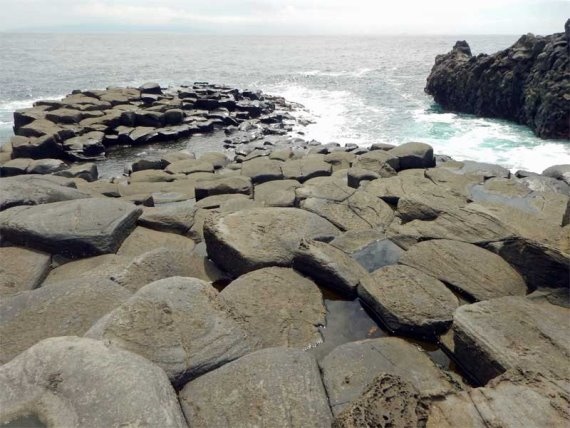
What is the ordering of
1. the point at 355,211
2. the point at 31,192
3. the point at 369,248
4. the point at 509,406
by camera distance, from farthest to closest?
the point at 355,211 → the point at 31,192 → the point at 369,248 → the point at 509,406

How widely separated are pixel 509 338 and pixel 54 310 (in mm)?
3751

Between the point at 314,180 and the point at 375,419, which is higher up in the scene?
the point at 375,419

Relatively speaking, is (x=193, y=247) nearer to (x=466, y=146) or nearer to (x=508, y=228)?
(x=508, y=228)

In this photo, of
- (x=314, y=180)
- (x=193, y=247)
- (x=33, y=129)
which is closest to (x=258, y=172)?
(x=314, y=180)

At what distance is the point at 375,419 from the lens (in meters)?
2.26

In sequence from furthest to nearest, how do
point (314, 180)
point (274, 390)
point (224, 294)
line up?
point (314, 180) < point (224, 294) < point (274, 390)

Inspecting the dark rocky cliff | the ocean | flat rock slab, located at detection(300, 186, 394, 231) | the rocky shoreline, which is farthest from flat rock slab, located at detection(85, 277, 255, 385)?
the dark rocky cliff

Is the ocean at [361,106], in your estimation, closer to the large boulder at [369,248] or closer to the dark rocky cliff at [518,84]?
the dark rocky cliff at [518,84]

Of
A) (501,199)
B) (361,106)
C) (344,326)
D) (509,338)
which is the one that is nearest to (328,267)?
(344,326)

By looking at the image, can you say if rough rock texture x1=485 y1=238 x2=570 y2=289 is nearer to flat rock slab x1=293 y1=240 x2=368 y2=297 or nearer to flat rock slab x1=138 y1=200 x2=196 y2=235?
flat rock slab x1=293 y1=240 x2=368 y2=297

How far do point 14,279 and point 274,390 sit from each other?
3198 millimetres

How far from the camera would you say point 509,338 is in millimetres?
3189

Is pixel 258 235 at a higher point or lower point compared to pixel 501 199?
higher

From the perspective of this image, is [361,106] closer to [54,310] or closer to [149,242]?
[149,242]
